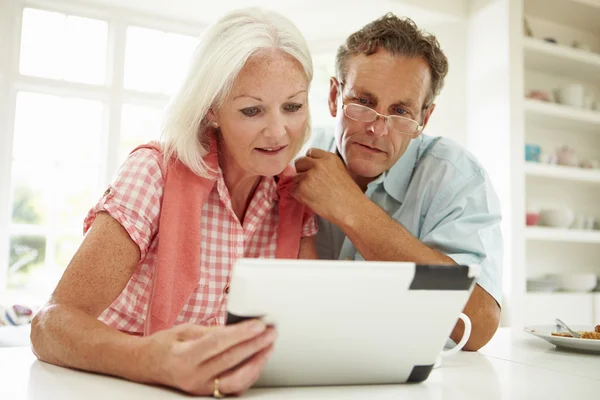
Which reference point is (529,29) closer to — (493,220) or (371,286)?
(493,220)

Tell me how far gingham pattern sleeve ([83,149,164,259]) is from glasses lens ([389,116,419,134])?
2.36 feet

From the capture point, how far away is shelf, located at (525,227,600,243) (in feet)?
14.1

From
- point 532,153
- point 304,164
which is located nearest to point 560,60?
point 532,153

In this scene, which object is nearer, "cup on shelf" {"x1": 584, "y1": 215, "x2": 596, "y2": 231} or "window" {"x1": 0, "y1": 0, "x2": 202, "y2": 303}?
"window" {"x1": 0, "y1": 0, "x2": 202, "y2": 303}

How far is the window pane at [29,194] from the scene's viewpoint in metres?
4.11

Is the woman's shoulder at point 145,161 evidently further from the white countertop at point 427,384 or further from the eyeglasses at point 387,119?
the eyeglasses at point 387,119

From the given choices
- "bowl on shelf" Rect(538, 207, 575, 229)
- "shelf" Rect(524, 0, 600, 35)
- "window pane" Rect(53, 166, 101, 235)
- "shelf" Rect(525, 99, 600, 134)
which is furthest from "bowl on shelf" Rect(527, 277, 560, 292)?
"window pane" Rect(53, 166, 101, 235)

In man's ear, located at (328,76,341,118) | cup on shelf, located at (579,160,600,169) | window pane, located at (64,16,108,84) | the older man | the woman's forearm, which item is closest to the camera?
the woman's forearm

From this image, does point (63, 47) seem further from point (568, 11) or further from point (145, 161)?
point (568, 11)

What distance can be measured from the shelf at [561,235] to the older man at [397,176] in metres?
2.72

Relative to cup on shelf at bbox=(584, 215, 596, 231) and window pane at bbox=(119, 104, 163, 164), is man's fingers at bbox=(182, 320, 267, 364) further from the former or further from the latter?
cup on shelf at bbox=(584, 215, 596, 231)

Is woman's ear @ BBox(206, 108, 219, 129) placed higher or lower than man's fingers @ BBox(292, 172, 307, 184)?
higher

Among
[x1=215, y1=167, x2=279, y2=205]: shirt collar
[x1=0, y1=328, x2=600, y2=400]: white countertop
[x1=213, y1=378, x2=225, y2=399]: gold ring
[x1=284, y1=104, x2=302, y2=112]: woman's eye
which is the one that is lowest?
[x1=0, y1=328, x2=600, y2=400]: white countertop

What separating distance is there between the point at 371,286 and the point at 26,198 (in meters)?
3.93
